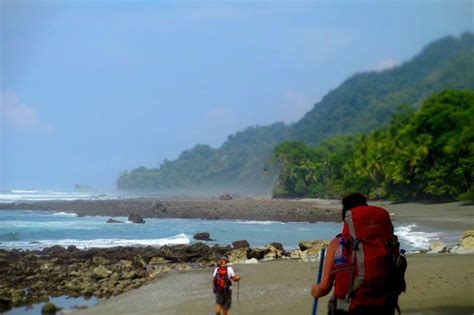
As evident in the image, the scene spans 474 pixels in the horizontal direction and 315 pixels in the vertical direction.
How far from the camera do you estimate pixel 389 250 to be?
4.64 meters

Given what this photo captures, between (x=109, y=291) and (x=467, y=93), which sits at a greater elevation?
(x=467, y=93)

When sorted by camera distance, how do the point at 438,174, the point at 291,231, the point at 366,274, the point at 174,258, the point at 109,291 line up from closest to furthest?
the point at 366,274, the point at 109,291, the point at 174,258, the point at 291,231, the point at 438,174

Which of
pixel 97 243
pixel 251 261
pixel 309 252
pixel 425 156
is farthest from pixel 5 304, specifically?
pixel 425 156

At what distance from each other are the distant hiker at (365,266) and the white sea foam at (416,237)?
2129cm

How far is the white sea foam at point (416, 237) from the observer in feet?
88.1

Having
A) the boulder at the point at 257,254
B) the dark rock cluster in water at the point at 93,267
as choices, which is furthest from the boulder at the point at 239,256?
the boulder at the point at 257,254

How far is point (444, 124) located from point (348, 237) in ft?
184

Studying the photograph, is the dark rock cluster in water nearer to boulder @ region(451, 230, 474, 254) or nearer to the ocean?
boulder @ region(451, 230, 474, 254)

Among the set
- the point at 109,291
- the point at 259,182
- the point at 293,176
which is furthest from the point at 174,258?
the point at 259,182

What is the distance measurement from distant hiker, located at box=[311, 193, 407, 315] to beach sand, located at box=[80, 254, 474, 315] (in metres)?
6.67

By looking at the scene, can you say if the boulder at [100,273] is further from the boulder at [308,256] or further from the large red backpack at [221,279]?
the large red backpack at [221,279]

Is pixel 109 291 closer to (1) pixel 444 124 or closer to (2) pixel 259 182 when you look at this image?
(1) pixel 444 124

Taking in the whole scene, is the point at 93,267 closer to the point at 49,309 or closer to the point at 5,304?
the point at 5,304

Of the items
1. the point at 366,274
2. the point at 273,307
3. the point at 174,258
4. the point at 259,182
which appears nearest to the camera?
the point at 366,274
